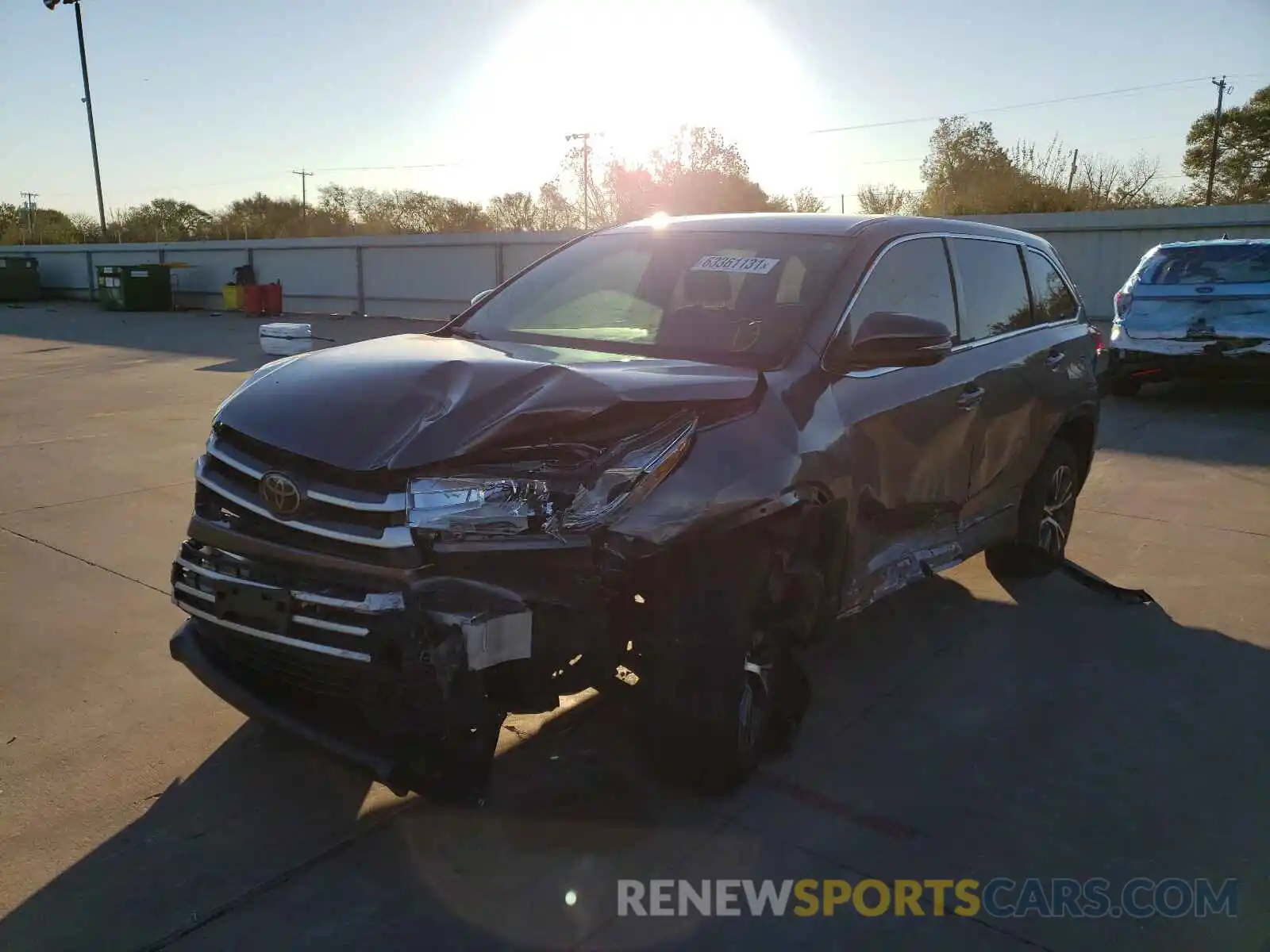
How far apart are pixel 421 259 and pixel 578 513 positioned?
82.7ft

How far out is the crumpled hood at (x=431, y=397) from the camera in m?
2.69

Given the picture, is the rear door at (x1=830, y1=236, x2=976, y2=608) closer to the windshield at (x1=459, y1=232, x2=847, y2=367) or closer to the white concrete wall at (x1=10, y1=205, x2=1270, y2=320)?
the windshield at (x1=459, y1=232, x2=847, y2=367)

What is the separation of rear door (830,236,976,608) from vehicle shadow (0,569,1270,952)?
0.59 m

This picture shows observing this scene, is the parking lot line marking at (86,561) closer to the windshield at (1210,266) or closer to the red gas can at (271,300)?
the windshield at (1210,266)

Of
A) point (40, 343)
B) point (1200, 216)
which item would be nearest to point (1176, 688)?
point (1200, 216)

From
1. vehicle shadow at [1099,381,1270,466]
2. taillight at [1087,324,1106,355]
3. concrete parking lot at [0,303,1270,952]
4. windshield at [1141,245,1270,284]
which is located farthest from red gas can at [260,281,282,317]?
taillight at [1087,324,1106,355]

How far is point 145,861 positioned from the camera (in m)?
2.88

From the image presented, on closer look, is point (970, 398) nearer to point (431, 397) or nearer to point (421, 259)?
point (431, 397)

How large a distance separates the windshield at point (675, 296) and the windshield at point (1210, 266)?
8523mm

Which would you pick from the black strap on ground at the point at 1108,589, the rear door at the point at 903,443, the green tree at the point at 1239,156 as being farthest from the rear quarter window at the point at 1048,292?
the green tree at the point at 1239,156

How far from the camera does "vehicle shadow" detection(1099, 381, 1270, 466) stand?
348 inches

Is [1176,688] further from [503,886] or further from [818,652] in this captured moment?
[503,886]

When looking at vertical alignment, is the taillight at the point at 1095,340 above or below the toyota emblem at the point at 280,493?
above

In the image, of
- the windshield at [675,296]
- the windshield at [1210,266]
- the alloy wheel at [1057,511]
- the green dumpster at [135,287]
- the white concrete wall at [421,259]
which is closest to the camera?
the windshield at [675,296]
